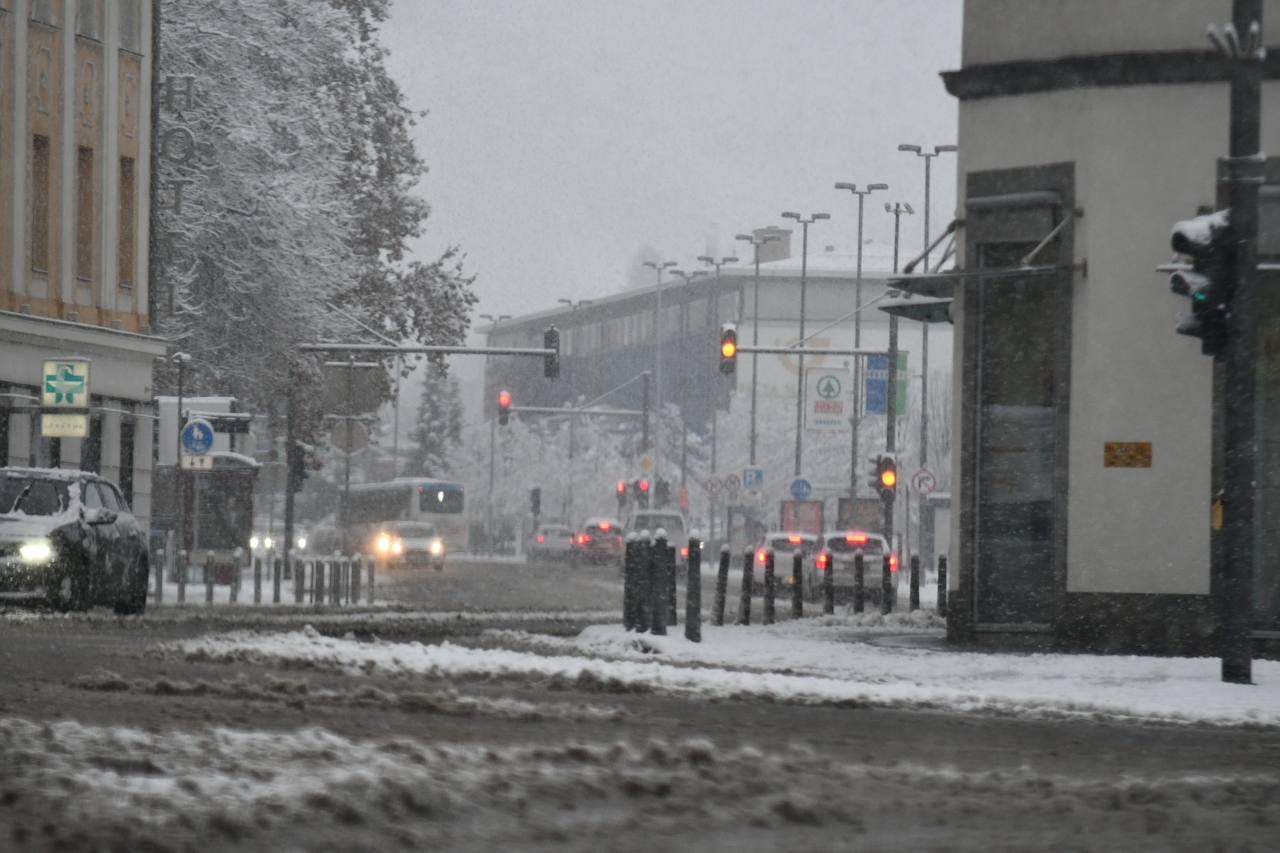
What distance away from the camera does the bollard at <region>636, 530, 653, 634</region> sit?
2595 centimetres

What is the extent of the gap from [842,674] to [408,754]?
32.2 feet

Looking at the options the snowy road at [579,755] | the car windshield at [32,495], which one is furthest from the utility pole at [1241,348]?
the car windshield at [32,495]

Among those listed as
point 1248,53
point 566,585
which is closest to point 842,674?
point 1248,53

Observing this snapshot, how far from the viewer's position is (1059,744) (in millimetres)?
13578

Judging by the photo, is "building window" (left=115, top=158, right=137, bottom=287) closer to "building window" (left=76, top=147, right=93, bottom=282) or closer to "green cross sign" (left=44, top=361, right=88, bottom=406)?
"building window" (left=76, top=147, right=93, bottom=282)

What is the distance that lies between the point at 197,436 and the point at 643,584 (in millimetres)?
17471

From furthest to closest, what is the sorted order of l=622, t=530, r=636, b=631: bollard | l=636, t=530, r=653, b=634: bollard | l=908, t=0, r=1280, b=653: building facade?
l=622, t=530, r=636, b=631: bollard
l=636, t=530, r=653, b=634: bollard
l=908, t=0, r=1280, b=653: building facade

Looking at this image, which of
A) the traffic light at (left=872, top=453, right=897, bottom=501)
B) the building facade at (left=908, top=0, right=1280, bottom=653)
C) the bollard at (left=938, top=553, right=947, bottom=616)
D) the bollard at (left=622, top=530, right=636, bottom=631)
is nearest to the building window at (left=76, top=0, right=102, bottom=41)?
the traffic light at (left=872, top=453, right=897, bottom=501)

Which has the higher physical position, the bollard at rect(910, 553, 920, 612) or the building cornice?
the building cornice

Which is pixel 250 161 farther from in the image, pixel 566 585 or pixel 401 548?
pixel 401 548

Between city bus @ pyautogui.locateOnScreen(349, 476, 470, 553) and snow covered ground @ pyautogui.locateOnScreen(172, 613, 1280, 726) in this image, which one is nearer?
snow covered ground @ pyautogui.locateOnScreen(172, 613, 1280, 726)

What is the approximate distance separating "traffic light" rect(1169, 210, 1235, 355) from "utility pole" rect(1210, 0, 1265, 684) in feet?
0.25

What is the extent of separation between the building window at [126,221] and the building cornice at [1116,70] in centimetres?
2719

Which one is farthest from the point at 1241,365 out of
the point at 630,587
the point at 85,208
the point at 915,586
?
the point at 85,208
